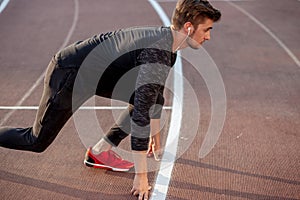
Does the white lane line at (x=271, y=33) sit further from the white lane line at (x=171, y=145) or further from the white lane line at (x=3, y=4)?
the white lane line at (x=3, y=4)

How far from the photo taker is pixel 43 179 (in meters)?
4.21

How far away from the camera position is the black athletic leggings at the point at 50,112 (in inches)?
138

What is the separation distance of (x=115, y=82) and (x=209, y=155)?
1542 millimetres

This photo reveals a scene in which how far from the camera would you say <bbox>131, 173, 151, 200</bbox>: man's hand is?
11.8 ft

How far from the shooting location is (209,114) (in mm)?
5625

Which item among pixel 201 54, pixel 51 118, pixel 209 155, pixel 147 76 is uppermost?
pixel 147 76

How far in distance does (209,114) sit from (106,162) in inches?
69.9

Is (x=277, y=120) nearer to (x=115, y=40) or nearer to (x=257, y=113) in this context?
(x=257, y=113)

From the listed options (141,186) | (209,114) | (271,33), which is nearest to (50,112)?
(141,186)

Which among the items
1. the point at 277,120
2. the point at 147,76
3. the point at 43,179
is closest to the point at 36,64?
the point at 43,179

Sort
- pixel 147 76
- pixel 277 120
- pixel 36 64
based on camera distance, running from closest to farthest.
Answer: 1. pixel 147 76
2. pixel 277 120
3. pixel 36 64

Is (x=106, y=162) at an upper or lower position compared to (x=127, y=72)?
lower

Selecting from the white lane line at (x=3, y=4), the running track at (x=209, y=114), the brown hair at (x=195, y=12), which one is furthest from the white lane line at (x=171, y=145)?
the white lane line at (x=3, y=4)

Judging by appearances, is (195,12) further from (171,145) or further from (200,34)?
(171,145)
